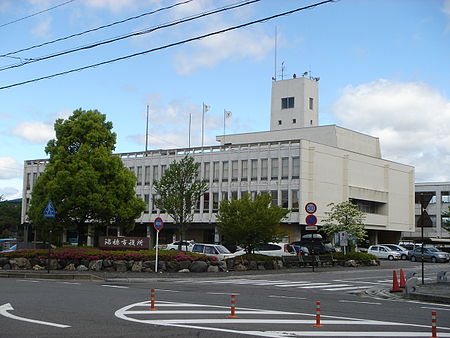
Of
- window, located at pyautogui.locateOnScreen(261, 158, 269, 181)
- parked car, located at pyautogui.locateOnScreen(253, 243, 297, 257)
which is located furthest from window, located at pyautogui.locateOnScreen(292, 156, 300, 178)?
parked car, located at pyautogui.locateOnScreen(253, 243, 297, 257)

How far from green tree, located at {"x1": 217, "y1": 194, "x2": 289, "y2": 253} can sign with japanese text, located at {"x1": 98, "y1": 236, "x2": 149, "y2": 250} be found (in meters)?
5.08

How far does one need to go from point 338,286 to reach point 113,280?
9269 millimetres

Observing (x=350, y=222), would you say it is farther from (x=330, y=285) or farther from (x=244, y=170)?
(x=330, y=285)

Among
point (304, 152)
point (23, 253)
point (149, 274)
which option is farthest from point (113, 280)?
point (304, 152)

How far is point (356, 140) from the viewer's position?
255 ft

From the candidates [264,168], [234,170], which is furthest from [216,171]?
[264,168]

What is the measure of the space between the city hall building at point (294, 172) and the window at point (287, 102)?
0.44ft

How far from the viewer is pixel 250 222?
3550cm

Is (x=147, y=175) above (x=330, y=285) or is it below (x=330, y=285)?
above

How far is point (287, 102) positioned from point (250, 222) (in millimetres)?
48861

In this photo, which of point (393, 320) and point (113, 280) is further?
point (113, 280)

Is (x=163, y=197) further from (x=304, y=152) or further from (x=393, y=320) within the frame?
(x=393, y=320)

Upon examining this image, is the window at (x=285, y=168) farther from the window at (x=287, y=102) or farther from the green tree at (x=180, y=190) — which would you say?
the green tree at (x=180, y=190)

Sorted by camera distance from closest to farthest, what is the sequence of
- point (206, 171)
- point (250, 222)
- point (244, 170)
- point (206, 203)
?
point (250, 222) → point (244, 170) → point (206, 203) → point (206, 171)
